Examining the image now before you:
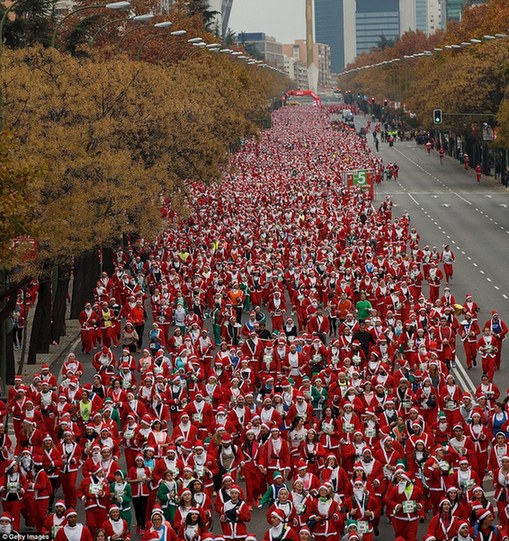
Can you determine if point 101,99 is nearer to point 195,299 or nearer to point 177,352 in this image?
point 195,299

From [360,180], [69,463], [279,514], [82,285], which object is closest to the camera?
[279,514]

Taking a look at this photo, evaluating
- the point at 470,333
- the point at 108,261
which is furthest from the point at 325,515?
the point at 108,261

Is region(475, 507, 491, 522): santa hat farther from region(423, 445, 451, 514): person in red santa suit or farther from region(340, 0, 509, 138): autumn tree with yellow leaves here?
region(340, 0, 509, 138): autumn tree with yellow leaves

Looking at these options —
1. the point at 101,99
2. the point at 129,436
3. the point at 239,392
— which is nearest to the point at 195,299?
the point at 101,99

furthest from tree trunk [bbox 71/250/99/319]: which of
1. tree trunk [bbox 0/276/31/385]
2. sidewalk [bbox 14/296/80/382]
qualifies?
tree trunk [bbox 0/276/31/385]

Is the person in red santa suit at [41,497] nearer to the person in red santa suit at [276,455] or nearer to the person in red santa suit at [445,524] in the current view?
the person in red santa suit at [276,455]

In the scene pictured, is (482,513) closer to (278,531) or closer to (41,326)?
(278,531)

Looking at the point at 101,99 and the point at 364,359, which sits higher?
the point at 101,99

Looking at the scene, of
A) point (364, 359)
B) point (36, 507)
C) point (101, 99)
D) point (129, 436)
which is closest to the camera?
point (36, 507)
